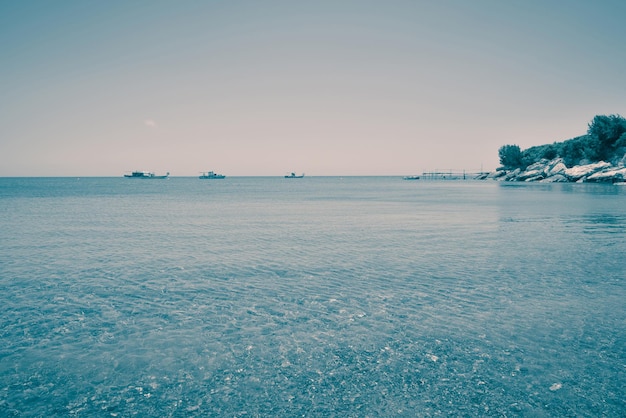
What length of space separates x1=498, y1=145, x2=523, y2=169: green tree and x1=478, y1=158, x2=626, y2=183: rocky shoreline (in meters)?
3.58

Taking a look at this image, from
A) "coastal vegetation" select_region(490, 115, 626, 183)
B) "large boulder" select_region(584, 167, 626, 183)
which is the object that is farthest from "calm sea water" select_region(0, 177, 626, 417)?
"coastal vegetation" select_region(490, 115, 626, 183)

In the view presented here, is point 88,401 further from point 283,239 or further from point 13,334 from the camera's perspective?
point 283,239

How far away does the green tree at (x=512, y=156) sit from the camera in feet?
599

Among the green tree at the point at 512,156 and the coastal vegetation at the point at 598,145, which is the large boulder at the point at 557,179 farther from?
the green tree at the point at 512,156

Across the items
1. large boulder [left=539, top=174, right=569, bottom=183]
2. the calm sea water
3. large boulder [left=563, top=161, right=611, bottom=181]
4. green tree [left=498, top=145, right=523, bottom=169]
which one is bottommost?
the calm sea water

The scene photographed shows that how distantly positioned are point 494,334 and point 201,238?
20730mm

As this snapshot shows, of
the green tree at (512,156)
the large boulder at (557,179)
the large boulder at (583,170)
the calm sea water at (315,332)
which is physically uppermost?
the green tree at (512,156)

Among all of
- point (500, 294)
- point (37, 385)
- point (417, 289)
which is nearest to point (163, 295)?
point (37, 385)

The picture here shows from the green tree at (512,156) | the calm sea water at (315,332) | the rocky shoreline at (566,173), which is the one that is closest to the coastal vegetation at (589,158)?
the rocky shoreline at (566,173)

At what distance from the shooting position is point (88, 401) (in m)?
7.10

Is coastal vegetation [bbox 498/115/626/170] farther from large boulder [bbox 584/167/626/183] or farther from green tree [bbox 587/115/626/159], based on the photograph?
large boulder [bbox 584/167/626/183]

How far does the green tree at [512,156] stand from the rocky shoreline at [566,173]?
3581 mm

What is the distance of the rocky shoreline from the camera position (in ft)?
373

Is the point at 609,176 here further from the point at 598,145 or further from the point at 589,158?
the point at 589,158
